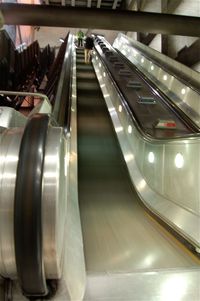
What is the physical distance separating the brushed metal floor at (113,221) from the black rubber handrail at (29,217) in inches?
41.8

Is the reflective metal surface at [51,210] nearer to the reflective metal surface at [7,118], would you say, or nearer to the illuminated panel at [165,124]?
the reflective metal surface at [7,118]

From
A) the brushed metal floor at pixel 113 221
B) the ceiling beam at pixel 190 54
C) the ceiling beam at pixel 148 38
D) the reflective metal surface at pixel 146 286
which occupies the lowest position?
the brushed metal floor at pixel 113 221

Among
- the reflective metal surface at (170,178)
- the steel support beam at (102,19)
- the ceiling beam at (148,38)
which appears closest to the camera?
the reflective metal surface at (170,178)

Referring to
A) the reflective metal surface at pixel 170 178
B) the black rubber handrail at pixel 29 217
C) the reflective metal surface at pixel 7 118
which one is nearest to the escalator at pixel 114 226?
the reflective metal surface at pixel 170 178

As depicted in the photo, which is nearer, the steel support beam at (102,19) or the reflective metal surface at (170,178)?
the reflective metal surface at (170,178)

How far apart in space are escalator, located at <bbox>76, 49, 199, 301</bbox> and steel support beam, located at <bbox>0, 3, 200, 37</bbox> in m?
3.28

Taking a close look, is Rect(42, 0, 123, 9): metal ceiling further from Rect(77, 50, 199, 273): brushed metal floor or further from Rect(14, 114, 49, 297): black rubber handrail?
Rect(14, 114, 49, 297): black rubber handrail

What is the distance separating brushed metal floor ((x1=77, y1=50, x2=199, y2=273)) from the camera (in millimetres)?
2648

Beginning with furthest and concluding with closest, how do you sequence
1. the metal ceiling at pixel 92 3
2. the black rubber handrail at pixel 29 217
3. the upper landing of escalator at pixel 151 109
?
the metal ceiling at pixel 92 3 → the upper landing of escalator at pixel 151 109 → the black rubber handrail at pixel 29 217

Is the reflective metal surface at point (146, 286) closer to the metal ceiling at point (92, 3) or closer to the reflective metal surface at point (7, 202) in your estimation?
the reflective metal surface at point (7, 202)

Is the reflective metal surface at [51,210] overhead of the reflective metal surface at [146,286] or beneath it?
overhead

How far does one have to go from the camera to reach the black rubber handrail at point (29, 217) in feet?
4.57

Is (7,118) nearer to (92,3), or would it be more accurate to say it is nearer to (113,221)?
(113,221)

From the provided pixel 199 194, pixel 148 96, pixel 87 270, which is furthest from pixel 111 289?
pixel 148 96
